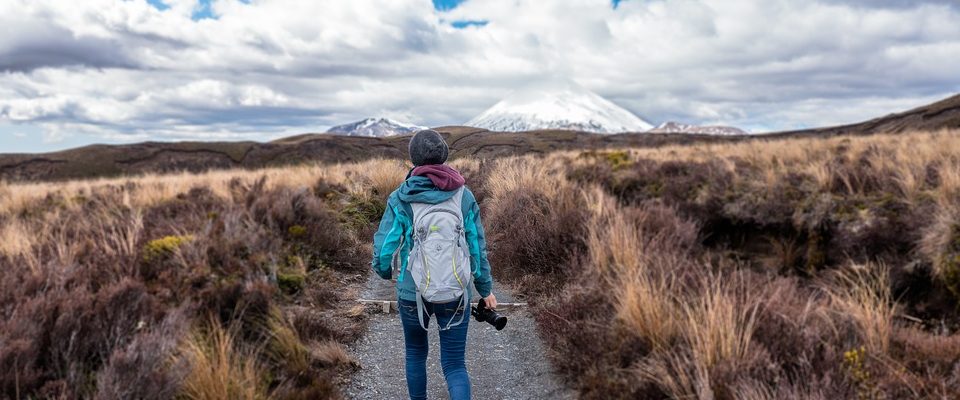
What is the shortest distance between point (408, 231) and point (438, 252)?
254 millimetres

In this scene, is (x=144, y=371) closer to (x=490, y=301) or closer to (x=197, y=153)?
(x=490, y=301)

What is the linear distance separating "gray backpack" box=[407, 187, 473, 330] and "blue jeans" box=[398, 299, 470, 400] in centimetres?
15

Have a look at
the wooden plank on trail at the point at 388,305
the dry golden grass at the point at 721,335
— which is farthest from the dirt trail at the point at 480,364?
the dry golden grass at the point at 721,335

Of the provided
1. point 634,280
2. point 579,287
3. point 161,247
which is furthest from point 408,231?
point 161,247

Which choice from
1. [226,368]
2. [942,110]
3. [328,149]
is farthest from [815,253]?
[942,110]

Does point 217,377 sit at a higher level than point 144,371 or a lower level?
lower

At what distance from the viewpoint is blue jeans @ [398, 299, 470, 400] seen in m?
3.17

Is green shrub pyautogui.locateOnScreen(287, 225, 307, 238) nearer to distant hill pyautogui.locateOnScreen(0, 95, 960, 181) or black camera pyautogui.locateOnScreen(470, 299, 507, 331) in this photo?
black camera pyautogui.locateOnScreen(470, 299, 507, 331)

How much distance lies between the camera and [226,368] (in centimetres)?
319

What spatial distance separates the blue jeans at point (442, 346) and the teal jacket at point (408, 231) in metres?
0.15

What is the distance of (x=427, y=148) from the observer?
307 cm

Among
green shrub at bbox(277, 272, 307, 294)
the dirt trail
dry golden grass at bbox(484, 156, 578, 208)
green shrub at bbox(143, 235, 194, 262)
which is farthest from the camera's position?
dry golden grass at bbox(484, 156, 578, 208)

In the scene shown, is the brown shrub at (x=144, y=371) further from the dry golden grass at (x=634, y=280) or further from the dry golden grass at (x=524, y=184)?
the dry golden grass at (x=524, y=184)

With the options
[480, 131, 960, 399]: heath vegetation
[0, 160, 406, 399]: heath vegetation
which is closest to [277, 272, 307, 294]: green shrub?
[0, 160, 406, 399]: heath vegetation
